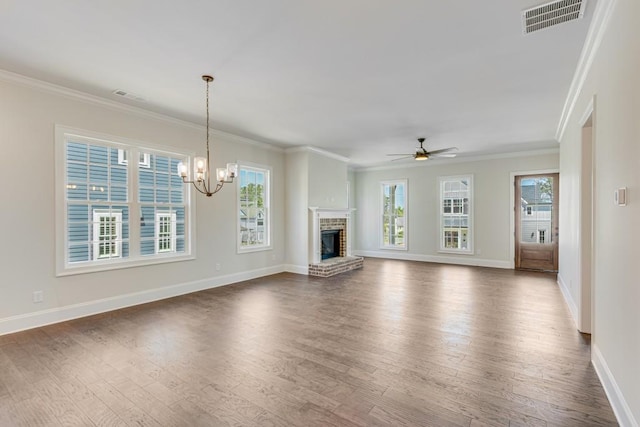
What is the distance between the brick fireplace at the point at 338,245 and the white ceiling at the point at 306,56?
8.81 feet

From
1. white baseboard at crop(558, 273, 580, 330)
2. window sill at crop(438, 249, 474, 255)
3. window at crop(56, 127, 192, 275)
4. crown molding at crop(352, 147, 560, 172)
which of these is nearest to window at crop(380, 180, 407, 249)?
crown molding at crop(352, 147, 560, 172)

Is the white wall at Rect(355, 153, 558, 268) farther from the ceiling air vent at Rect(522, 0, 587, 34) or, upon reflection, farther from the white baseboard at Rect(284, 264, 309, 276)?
the ceiling air vent at Rect(522, 0, 587, 34)

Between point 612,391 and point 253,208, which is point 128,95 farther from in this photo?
point 612,391

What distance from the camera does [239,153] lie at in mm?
Answer: 6395

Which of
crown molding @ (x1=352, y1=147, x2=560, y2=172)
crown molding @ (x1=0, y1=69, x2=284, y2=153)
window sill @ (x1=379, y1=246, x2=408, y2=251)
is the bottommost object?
window sill @ (x1=379, y1=246, x2=408, y2=251)

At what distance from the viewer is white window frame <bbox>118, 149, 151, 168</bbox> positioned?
4.67m

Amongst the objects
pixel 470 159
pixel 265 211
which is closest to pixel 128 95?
pixel 265 211

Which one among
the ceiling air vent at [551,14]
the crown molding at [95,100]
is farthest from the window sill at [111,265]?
the ceiling air vent at [551,14]

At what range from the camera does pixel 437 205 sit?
891 cm

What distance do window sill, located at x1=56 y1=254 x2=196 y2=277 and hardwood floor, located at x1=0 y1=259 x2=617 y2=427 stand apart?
24.5 inches

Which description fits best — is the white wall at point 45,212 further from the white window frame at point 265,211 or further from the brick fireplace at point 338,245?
the brick fireplace at point 338,245

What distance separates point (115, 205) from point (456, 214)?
25.7ft

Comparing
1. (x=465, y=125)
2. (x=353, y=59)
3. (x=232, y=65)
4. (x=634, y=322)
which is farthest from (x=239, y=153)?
(x=634, y=322)

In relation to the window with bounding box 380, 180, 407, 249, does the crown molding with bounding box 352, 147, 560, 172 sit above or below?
above
